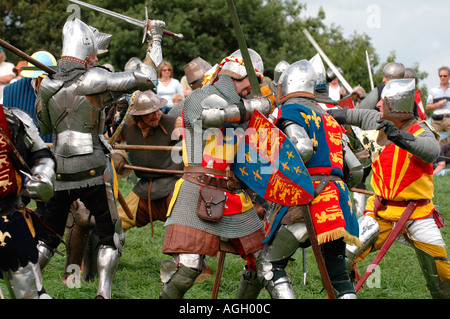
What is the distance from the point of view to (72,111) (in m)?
4.62

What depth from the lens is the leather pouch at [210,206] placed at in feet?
13.8

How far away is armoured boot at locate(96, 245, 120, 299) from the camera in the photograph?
4.74m

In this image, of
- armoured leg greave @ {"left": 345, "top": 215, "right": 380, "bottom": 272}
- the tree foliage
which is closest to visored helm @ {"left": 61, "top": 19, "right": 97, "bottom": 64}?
Result: armoured leg greave @ {"left": 345, "top": 215, "right": 380, "bottom": 272}

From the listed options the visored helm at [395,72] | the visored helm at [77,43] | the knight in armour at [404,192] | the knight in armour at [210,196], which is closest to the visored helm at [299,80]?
the knight in armour at [210,196]

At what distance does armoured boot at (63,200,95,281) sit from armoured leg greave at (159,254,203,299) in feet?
4.56

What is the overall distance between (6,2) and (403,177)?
19947 millimetres

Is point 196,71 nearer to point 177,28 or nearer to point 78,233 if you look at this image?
point 78,233

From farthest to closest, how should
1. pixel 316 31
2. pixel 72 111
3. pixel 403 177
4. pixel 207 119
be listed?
pixel 316 31, pixel 403 177, pixel 72 111, pixel 207 119

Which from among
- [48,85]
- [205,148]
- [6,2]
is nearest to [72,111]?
[48,85]

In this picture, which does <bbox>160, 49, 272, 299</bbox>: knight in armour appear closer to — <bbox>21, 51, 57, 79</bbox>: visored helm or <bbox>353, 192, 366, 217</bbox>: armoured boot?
<bbox>21, 51, 57, 79</bbox>: visored helm

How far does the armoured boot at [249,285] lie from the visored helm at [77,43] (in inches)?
70.5

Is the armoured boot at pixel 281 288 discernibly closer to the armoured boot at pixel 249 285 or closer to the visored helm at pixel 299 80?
the armoured boot at pixel 249 285

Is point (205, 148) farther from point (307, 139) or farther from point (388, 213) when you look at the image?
point (388, 213)

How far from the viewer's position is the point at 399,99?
4.87 m
